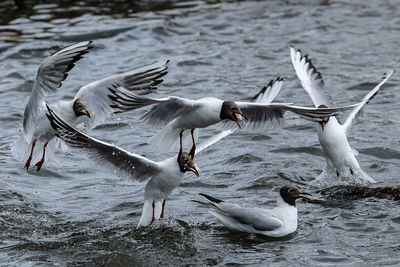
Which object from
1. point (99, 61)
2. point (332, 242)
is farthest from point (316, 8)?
point (332, 242)

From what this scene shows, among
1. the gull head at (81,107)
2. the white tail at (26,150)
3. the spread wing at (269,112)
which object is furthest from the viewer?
the white tail at (26,150)

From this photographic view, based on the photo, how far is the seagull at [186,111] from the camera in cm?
736

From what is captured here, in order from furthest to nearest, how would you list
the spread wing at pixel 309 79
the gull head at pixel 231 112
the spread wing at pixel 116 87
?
the spread wing at pixel 309 79
the spread wing at pixel 116 87
the gull head at pixel 231 112

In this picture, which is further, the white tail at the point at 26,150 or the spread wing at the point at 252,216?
the white tail at the point at 26,150

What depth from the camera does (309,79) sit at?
9852 millimetres

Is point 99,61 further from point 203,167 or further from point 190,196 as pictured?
point 190,196

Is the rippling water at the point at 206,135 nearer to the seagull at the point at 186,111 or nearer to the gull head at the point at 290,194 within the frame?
the gull head at the point at 290,194

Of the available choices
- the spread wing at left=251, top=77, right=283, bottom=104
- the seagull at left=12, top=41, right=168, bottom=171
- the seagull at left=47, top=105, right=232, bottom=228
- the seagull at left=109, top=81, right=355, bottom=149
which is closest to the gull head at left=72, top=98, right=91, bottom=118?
the seagull at left=12, top=41, right=168, bottom=171

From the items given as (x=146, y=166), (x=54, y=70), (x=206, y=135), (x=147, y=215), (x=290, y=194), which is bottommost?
(x=206, y=135)

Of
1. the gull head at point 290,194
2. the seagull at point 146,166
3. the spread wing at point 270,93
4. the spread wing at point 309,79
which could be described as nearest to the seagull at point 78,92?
the seagull at point 146,166

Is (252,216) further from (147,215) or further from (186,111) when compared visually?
(186,111)

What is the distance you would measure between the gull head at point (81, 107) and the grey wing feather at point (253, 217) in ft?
5.49

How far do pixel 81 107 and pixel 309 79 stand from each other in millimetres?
3154

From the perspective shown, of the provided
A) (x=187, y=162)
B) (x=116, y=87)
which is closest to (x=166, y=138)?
(x=187, y=162)
